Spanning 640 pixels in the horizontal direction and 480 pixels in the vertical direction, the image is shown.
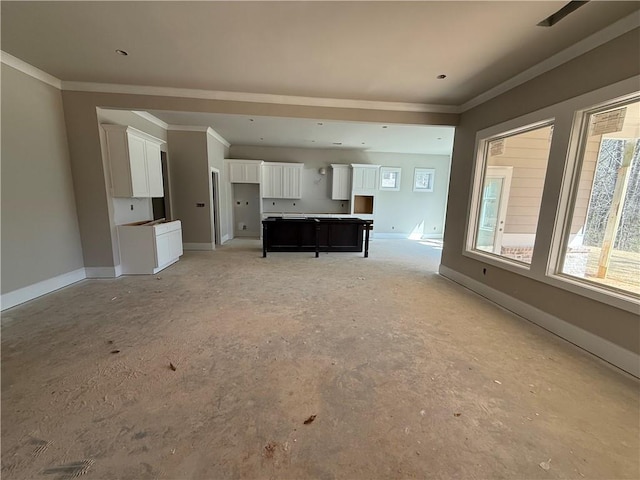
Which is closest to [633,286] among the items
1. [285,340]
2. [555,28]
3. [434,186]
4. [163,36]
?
[555,28]

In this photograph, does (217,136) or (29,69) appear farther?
(217,136)

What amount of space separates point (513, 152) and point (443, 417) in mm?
3652

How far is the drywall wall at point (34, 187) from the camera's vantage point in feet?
9.82

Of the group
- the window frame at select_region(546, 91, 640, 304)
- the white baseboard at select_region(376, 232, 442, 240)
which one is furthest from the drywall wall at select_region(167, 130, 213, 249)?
the window frame at select_region(546, 91, 640, 304)

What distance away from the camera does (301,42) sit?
2.62m

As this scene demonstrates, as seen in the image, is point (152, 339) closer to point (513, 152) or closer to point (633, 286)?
point (633, 286)

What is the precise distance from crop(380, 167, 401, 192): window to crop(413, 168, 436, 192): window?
592 millimetres

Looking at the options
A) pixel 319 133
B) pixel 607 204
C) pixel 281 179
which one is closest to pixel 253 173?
pixel 281 179

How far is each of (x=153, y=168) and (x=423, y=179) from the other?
7754mm

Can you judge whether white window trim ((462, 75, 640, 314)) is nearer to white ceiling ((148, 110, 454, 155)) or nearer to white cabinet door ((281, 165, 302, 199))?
white ceiling ((148, 110, 454, 155))

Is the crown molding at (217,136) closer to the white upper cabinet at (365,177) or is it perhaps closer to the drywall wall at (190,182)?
the drywall wall at (190,182)

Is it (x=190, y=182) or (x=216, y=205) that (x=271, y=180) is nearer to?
(x=216, y=205)

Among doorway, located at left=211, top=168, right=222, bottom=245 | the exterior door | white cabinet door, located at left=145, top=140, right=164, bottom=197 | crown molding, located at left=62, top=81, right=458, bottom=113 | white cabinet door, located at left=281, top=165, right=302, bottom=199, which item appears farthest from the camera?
white cabinet door, located at left=281, top=165, right=302, bottom=199

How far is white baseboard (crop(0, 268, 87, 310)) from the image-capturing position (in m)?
3.03
